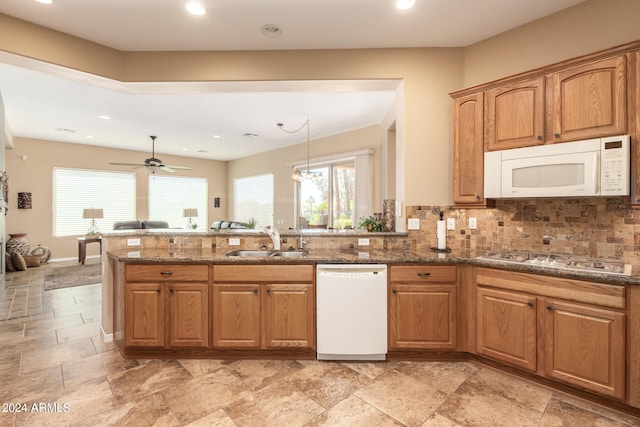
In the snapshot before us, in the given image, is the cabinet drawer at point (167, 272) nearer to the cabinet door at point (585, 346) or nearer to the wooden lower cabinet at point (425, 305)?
the wooden lower cabinet at point (425, 305)

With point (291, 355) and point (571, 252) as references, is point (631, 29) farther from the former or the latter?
point (291, 355)

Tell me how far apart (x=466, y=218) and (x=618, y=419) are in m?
1.69

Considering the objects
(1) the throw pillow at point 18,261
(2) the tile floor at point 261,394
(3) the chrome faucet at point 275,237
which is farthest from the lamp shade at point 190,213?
(3) the chrome faucet at point 275,237

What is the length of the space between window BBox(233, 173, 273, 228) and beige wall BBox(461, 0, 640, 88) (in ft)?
19.4

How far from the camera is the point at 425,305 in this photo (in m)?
2.48

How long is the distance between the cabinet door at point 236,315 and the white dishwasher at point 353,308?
1.79 ft

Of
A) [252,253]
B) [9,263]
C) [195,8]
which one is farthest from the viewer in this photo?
[9,263]

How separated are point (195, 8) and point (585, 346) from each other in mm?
3722

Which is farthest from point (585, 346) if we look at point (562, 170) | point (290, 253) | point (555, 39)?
point (555, 39)

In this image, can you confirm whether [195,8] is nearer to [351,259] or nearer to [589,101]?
[351,259]

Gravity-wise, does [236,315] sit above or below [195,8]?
below

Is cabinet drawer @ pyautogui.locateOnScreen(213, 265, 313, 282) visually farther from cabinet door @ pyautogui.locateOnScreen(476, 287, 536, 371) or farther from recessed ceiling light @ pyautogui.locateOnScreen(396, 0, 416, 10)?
recessed ceiling light @ pyautogui.locateOnScreen(396, 0, 416, 10)

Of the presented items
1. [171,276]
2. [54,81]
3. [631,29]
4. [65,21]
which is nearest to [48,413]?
[171,276]

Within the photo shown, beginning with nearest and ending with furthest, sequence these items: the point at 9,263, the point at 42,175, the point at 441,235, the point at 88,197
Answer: the point at 441,235
the point at 9,263
the point at 42,175
the point at 88,197
